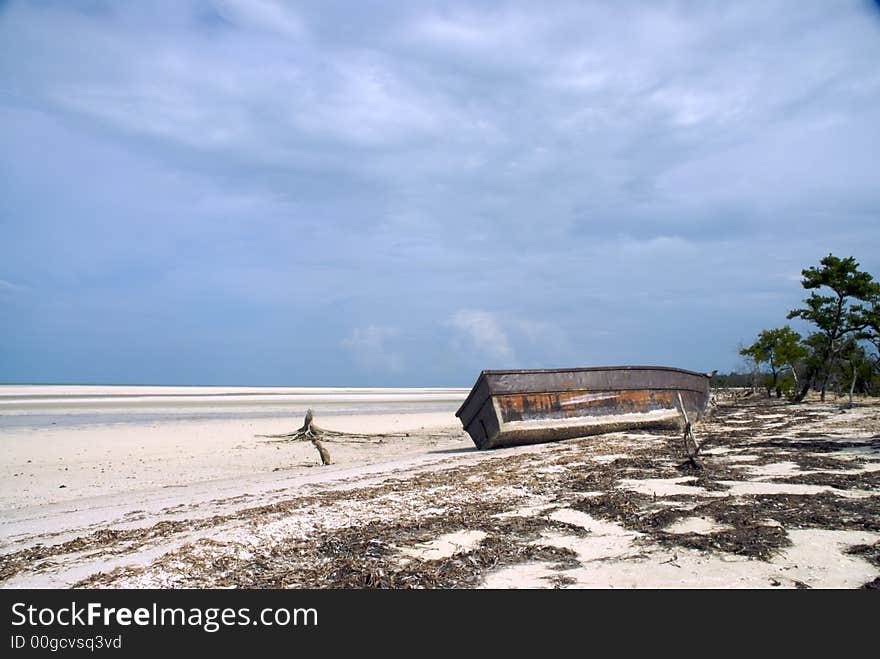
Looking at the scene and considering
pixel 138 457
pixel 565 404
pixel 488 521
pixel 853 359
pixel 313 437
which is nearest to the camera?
pixel 488 521

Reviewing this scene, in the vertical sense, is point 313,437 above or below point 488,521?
above

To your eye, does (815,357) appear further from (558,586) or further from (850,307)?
(558,586)

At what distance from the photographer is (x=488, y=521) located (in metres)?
5.26

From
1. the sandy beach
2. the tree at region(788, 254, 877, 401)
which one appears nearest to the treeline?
the tree at region(788, 254, 877, 401)

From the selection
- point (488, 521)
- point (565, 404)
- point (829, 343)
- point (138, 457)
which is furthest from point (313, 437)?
point (829, 343)

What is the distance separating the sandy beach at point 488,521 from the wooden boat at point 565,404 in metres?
1.00

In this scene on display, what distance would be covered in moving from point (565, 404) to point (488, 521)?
7467 millimetres

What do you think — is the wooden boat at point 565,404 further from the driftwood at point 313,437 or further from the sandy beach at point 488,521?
the driftwood at point 313,437

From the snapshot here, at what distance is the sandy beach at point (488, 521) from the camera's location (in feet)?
12.8

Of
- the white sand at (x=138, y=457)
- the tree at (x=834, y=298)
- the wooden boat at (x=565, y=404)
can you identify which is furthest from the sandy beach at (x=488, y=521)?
the tree at (x=834, y=298)

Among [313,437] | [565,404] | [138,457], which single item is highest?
[138,457]

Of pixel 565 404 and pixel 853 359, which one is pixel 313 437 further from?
pixel 853 359
